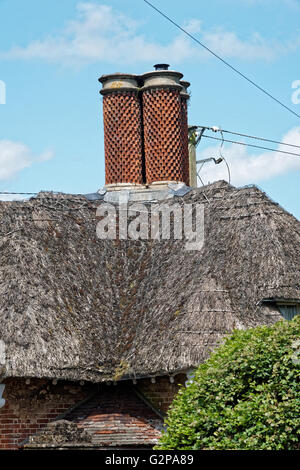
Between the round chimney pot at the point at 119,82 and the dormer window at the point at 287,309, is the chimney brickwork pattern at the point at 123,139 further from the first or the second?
the dormer window at the point at 287,309

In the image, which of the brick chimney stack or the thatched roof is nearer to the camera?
the thatched roof

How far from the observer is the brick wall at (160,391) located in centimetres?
2016

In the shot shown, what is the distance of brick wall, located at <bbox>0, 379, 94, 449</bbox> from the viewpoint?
19906 mm

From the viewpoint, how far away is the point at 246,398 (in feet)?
42.2

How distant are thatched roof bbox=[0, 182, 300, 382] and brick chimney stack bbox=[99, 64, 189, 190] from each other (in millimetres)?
2004

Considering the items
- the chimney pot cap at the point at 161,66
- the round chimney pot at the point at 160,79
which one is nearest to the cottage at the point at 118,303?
the round chimney pot at the point at 160,79

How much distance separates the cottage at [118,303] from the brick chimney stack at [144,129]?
0.98 metres

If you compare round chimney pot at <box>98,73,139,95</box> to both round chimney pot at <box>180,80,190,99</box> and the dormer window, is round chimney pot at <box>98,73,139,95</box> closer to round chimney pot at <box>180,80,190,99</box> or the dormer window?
round chimney pot at <box>180,80,190,99</box>

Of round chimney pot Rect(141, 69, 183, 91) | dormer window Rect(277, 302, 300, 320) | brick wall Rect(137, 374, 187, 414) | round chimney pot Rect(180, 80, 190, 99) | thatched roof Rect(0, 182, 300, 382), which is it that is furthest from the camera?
round chimney pot Rect(180, 80, 190, 99)

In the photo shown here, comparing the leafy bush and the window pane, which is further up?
the window pane

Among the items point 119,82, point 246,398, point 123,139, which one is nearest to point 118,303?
point 123,139

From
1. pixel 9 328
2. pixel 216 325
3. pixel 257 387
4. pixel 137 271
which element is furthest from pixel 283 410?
pixel 137 271

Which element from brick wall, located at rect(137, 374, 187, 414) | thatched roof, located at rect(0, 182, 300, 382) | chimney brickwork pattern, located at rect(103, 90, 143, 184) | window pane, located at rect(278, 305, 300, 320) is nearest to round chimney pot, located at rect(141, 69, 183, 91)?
chimney brickwork pattern, located at rect(103, 90, 143, 184)

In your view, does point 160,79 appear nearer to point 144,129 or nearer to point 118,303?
point 144,129
